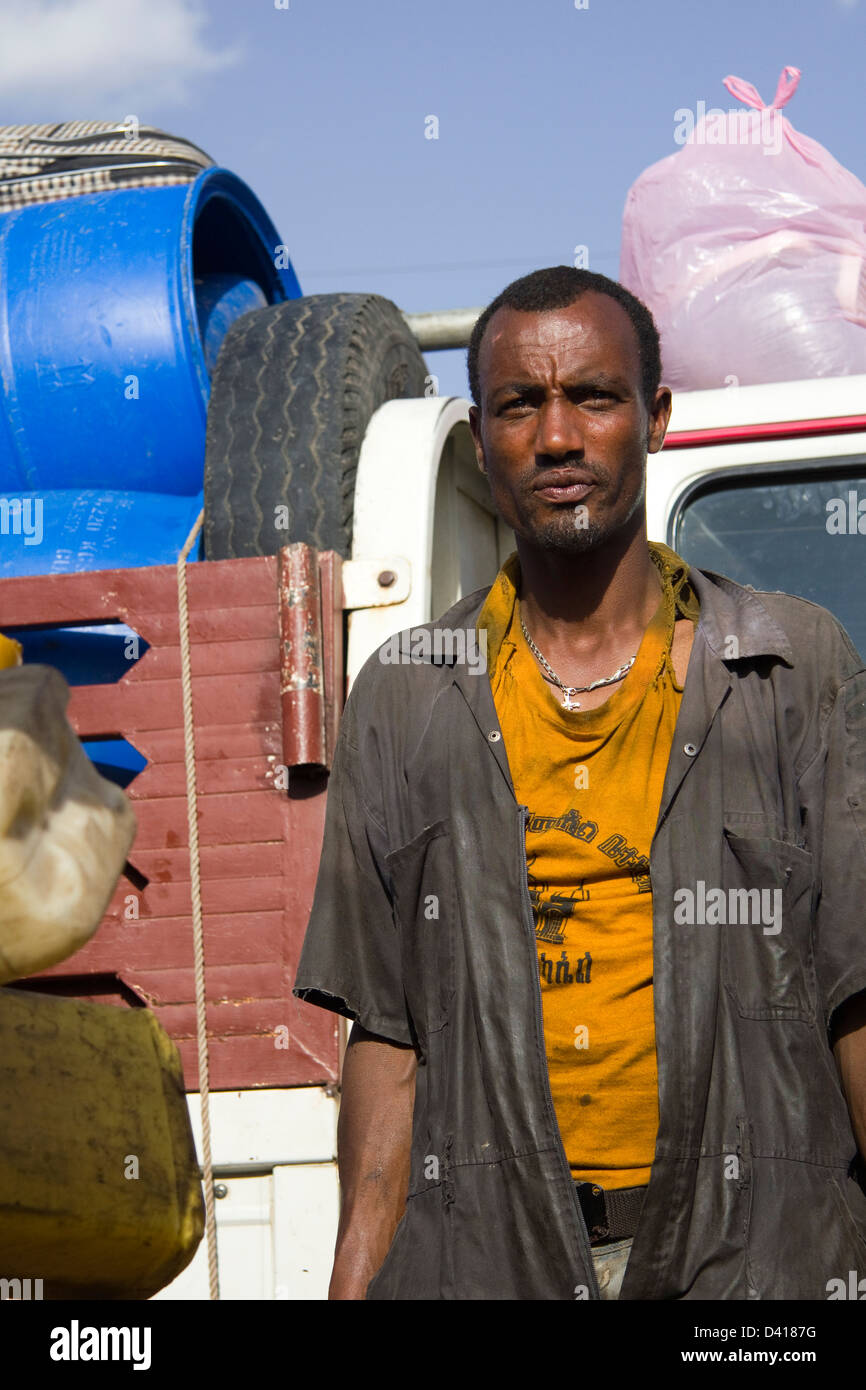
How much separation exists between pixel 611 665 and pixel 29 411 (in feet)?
6.46

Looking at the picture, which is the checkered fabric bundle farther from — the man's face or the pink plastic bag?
the man's face

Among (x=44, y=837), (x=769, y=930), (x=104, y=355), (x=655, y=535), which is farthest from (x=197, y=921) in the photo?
(x=44, y=837)

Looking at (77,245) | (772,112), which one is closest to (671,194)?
(772,112)

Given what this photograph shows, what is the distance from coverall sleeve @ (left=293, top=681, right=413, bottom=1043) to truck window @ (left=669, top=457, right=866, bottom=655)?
3.72ft

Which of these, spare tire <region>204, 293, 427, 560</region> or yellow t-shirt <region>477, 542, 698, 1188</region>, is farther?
spare tire <region>204, 293, 427, 560</region>

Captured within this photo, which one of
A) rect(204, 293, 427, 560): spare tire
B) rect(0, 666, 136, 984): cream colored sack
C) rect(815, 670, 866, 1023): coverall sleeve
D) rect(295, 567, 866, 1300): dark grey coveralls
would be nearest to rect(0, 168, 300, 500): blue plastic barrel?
rect(204, 293, 427, 560): spare tire

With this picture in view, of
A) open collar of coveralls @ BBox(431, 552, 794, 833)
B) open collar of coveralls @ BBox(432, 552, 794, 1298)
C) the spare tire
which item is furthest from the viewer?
the spare tire

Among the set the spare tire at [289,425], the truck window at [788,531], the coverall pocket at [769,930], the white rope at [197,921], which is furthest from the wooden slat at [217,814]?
the coverall pocket at [769,930]

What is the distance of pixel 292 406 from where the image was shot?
11.0ft

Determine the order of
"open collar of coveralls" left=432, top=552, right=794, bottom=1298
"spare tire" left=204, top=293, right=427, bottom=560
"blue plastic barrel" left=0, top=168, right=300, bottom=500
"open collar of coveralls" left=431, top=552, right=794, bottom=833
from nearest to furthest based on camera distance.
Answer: "open collar of coveralls" left=432, top=552, right=794, bottom=1298 < "open collar of coveralls" left=431, top=552, right=794, bottom=833 < "spare tire" left=204, top=293, right=427, bottom=560 < "blue plastic barrel" left=0, top=168, right=300, bottom=500

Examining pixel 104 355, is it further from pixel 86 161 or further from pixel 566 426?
pixel 566 426

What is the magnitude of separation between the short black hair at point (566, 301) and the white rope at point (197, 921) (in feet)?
3.07

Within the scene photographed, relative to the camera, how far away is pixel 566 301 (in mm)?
2133

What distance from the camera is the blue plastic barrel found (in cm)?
354
